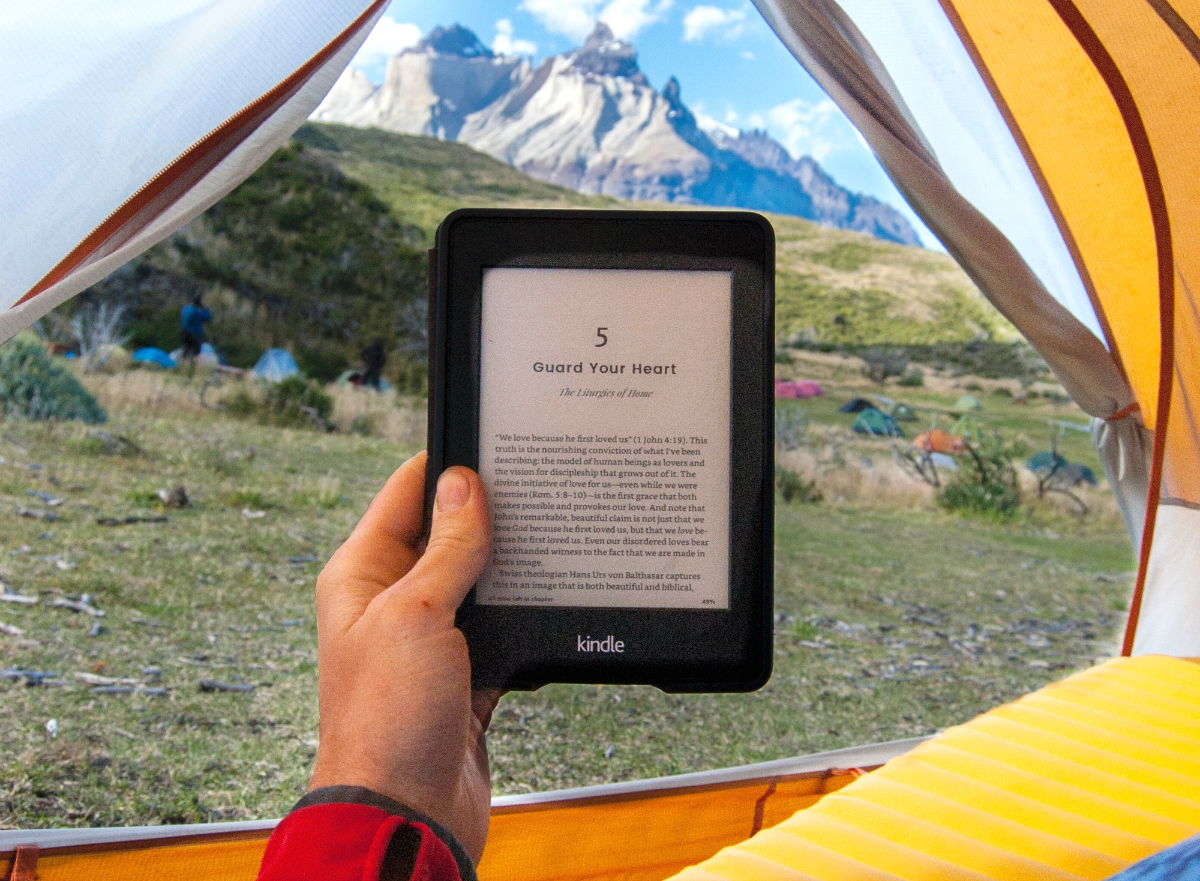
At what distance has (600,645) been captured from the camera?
590mm

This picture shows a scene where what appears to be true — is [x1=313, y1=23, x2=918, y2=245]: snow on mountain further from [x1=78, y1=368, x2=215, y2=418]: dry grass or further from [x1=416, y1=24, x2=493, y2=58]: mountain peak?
[x1=78, y1=368, x2=215, y2=418]: dry grass

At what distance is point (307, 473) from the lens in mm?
3695

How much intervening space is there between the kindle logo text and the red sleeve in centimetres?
16

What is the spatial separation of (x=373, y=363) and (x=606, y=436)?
528cm

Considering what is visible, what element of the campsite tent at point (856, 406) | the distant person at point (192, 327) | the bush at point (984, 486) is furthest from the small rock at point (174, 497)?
the campsite tent at point (856, 406)

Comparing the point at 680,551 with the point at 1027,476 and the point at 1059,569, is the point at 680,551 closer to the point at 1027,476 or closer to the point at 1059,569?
the point at 1059,569

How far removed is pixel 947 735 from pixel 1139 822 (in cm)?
24

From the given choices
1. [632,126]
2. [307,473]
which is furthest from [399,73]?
[307,473]

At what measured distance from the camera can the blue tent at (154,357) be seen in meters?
4.57

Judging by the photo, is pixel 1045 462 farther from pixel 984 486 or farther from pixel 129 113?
pixel 129 113

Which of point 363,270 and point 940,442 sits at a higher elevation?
point 363,270

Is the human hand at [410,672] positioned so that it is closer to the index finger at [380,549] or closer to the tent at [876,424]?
the index finger at [380,549]

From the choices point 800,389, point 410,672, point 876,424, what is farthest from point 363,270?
point 410,672

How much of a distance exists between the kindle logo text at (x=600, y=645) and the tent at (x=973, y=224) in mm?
315
